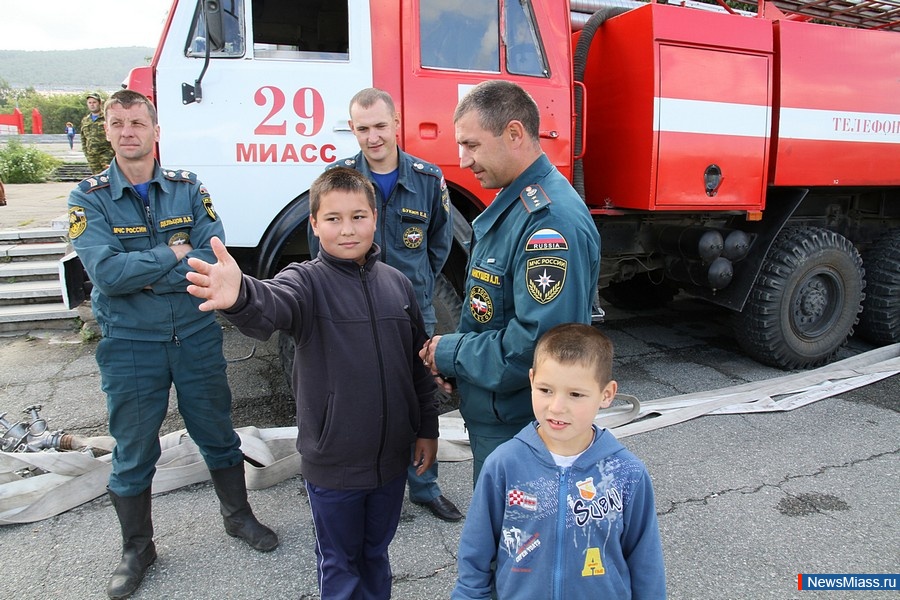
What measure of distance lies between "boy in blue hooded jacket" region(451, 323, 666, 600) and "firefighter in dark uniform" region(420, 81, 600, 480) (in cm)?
11

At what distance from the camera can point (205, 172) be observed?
2885 mm

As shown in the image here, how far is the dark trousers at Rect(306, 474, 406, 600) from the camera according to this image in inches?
67.9

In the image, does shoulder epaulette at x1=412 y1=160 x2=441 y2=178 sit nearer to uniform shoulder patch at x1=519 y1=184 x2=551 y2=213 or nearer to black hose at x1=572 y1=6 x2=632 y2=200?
uniform shoulder patch at x1=519 y1=184 x2=551 y2=213

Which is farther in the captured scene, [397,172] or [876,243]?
[876,243]

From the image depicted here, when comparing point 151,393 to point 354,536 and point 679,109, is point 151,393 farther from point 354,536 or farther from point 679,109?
point 679,109

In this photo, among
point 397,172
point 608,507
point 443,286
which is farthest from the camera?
point 443,286

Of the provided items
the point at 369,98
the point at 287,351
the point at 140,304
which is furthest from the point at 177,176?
the point at 287,351

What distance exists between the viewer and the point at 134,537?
7.18ft

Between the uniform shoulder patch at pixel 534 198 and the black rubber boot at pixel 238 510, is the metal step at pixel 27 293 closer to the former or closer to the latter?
the black rubber boot at pixel 238 510

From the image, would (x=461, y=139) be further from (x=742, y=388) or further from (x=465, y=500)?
(x=742, y=388)

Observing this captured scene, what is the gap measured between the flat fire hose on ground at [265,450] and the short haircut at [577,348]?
70.2 inches

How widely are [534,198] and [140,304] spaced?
4.71 ft

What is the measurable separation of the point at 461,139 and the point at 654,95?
233 centimetres

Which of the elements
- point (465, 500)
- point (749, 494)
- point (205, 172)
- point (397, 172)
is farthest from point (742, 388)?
point (205, 172)
